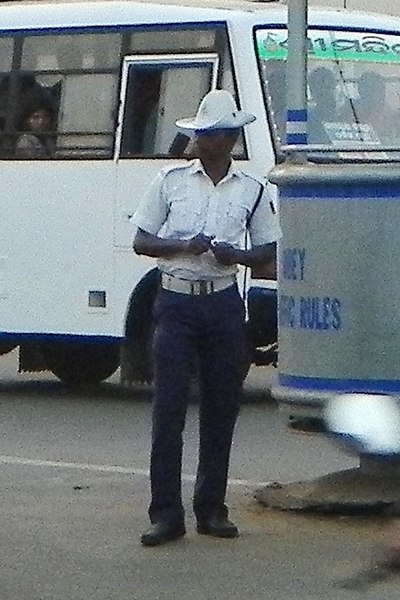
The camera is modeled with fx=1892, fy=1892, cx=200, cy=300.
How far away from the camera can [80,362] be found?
16.2 meters

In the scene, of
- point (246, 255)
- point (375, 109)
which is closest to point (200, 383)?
point (246, 255)

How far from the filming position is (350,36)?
14.8 metres

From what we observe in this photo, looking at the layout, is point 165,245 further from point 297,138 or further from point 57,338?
point 57,338

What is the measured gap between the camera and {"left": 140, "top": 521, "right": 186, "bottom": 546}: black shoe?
843cm

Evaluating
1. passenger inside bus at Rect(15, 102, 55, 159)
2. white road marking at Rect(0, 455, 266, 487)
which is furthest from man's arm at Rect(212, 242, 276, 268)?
passenger inside bus at Rect(15, 102, 55, 159)

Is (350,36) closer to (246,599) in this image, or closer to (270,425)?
(270,425)

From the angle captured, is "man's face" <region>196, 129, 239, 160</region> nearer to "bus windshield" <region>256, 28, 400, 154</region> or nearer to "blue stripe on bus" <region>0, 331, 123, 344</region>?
"bus windshield" <region>256, 28, 400, 154</region>

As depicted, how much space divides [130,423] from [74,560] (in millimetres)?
5443

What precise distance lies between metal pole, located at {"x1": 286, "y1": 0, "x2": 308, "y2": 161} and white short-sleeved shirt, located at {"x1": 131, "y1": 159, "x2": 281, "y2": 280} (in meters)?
1.03

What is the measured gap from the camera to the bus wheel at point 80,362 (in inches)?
631

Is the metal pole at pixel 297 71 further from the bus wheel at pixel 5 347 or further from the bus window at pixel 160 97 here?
the bus wheel at pixel 5 347

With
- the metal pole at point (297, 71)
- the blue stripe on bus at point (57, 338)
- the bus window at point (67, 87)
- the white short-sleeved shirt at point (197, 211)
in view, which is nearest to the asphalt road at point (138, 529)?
the white short-sleeved shirt at point (197, 211)

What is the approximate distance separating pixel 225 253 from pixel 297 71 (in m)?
1.53

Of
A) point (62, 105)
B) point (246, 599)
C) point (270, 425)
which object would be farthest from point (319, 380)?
point (62, 105)
